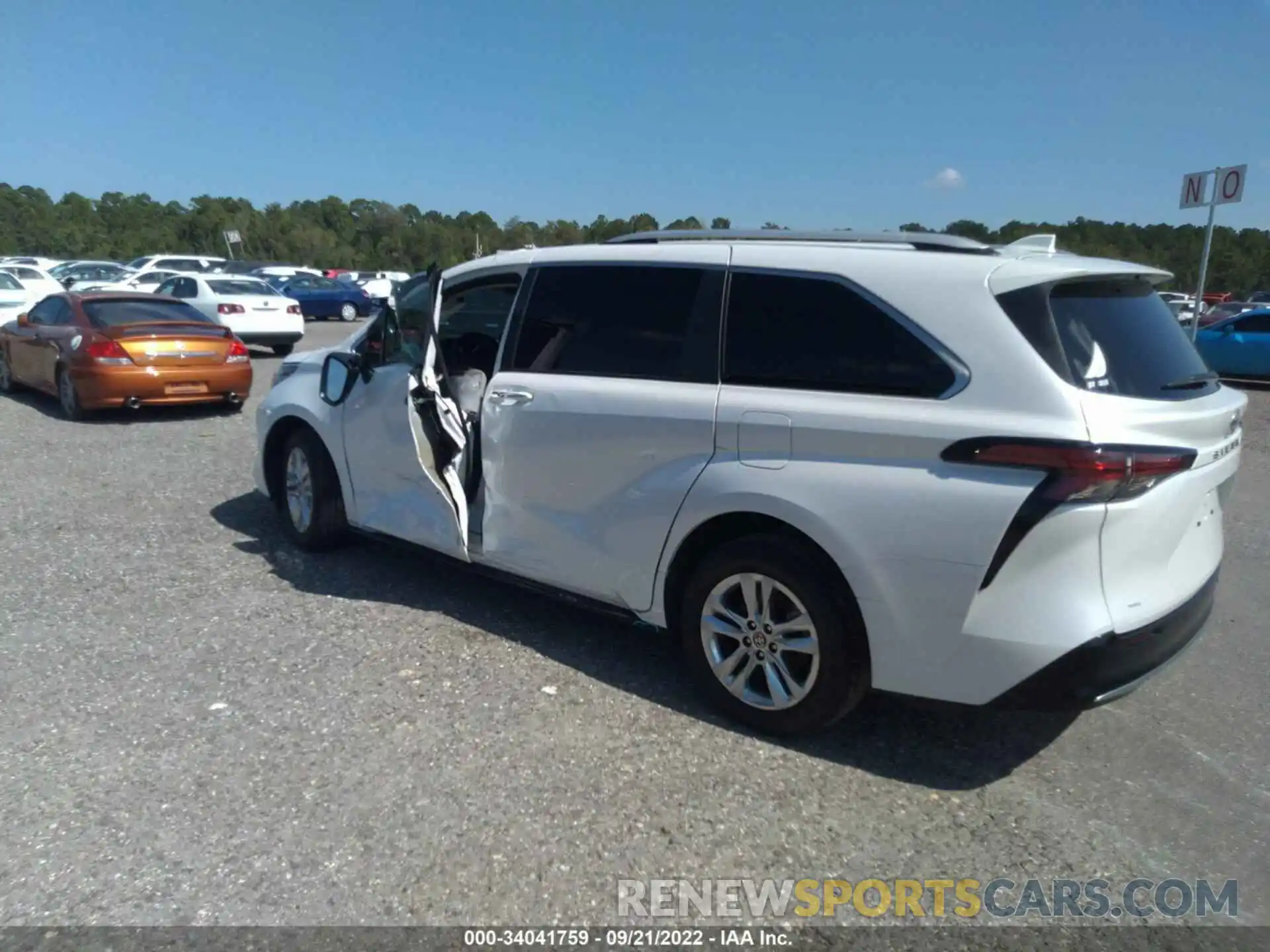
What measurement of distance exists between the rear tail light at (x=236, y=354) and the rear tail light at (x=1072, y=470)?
9616 mm

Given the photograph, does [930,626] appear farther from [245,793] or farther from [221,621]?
[221,621]

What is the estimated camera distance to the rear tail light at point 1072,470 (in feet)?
9.32

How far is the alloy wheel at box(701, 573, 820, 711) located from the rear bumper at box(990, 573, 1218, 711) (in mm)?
706

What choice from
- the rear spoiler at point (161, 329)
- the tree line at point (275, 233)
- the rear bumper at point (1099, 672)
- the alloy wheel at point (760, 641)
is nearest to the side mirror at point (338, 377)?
the alloy wheel at point (760, 641)

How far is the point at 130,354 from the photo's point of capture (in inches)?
385

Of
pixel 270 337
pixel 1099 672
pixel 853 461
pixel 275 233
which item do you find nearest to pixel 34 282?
pixel 270 337

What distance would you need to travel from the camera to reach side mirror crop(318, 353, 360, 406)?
5234mm

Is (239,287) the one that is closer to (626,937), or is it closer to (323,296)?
(323,296)

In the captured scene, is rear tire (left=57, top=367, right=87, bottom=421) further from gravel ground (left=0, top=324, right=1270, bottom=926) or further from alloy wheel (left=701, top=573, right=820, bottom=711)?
alloy wheel (left=701, top=573, right=820, bottom=711)

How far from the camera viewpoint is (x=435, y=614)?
15.8 feet

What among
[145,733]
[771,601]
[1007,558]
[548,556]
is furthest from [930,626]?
[145,733]

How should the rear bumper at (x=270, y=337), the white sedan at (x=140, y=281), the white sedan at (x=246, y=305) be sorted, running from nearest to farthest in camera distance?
the white sedan at (x=246, y=305) < the rear bumper at (x=270, y=337) < the white sedan at (x=140, y=281)

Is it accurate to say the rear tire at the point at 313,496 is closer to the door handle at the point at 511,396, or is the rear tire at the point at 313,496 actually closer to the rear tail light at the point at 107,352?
the door handle at the point at 511,396
